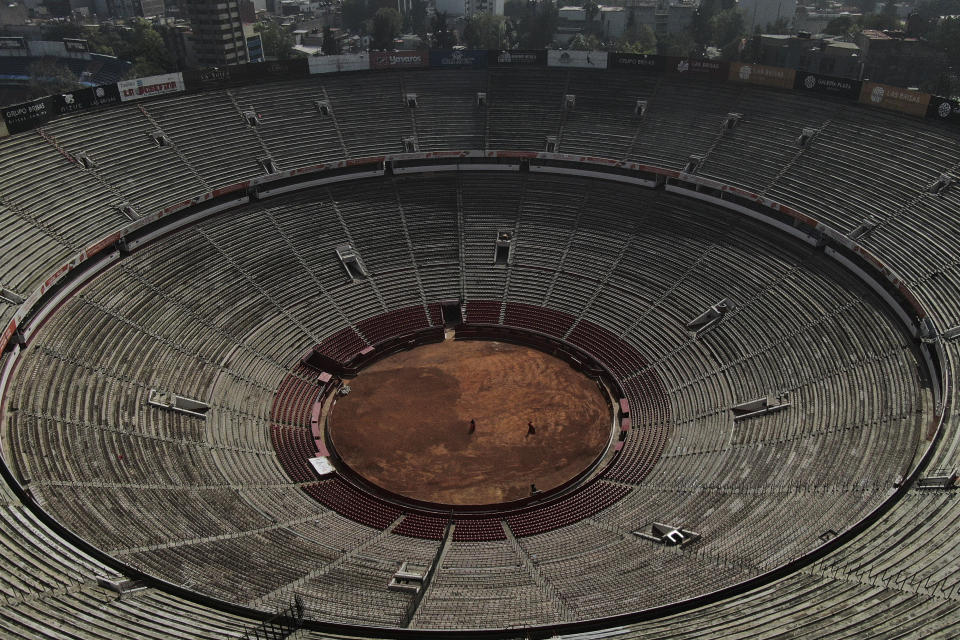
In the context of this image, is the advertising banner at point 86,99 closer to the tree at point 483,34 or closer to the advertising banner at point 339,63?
the advertising banner at point 339,63

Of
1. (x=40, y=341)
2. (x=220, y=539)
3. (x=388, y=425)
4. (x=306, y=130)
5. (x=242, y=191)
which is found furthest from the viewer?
(x=306, y=130)

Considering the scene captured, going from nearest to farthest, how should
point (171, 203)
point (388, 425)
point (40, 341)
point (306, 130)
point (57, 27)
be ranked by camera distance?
point (40, 341), point (388, 425), point (171, 203), point (306, 130), point (57, 27)

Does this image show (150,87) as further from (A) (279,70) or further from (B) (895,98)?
(B) (895,98)

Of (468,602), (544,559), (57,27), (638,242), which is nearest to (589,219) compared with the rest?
(638,242)

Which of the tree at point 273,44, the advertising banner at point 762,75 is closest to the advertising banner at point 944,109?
the advertising banner at point 762,75

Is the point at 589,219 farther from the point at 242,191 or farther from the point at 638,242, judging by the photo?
the point at 242,191

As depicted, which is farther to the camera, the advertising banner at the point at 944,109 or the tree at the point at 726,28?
the tree at the point at 726,28

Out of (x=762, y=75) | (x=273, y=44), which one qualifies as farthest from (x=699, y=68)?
(x=273, y=44)
